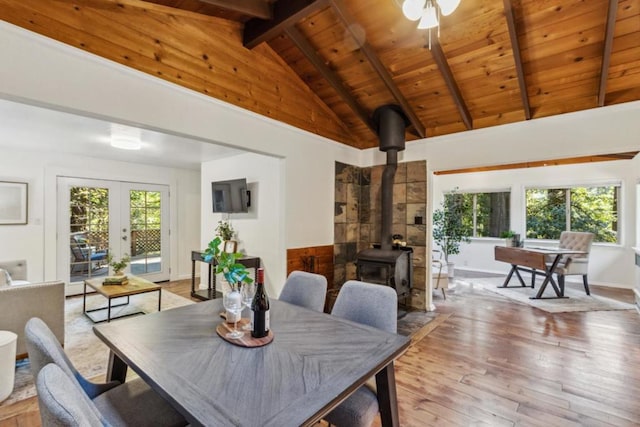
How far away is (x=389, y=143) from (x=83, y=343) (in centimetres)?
398

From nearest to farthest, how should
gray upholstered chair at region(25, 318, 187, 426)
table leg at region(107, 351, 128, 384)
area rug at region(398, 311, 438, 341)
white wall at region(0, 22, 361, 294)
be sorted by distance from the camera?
1. gray upholstered chair at region(25, 318, 187, 426)
2. table leg at region(107, 351, 128, 384)
3. white wall at region(0, 22, 361, 294)
4. area rug at region(398, 311, 438, 341)

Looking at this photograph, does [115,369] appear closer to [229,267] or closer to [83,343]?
[229,267]

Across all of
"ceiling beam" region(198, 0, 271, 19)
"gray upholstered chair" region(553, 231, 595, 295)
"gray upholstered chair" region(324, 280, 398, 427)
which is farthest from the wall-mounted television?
"gray upholstered chair" region(553, 231, 595, 295)

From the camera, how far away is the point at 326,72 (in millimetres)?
3330

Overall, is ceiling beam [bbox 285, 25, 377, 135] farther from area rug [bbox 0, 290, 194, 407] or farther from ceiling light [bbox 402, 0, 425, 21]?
area rug [bbox 0, 290, 194, 407]

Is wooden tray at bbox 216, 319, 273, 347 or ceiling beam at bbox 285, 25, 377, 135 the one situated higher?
ceiling beam at bbox 285, 25, 377, 135

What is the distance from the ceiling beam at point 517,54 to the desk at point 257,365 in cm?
257

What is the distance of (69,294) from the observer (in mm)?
4828

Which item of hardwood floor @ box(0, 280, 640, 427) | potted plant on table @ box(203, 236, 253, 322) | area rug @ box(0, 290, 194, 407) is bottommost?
hardwood floor @ box(0, 280, 640, 427)

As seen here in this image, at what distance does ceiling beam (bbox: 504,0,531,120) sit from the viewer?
235 centimetres

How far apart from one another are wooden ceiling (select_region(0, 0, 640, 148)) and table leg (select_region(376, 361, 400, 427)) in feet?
7.04

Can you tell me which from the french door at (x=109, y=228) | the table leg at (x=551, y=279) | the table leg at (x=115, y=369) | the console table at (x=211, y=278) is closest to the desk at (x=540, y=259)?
the table leg at (x=551, y=279)

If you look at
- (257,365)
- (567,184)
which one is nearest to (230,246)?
(257,365)

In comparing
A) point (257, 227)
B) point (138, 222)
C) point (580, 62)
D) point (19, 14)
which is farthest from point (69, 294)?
point (580, 62)
